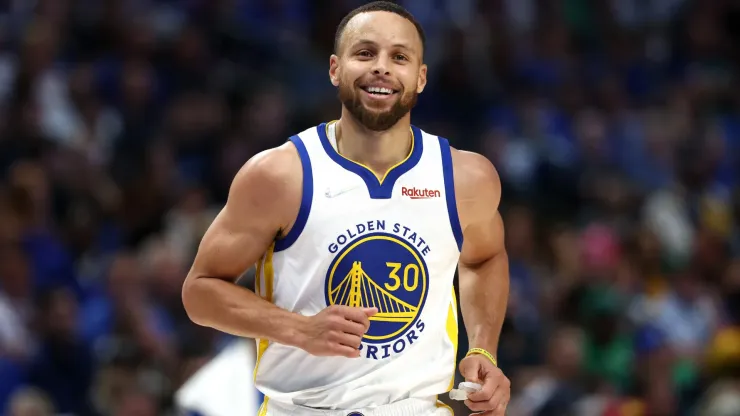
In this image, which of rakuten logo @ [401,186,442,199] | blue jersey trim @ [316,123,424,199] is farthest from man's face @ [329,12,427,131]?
rakuten logo @ [401,186,442,199]

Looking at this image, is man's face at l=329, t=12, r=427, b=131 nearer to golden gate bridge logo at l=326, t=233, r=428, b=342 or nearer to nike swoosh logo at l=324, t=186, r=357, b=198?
nike swoosh logo at l=324, t=186, r=357, b=198

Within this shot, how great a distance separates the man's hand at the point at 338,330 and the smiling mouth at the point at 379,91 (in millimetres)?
862

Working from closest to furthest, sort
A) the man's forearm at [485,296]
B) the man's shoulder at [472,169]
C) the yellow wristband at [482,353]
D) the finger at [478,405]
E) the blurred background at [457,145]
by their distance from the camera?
1. the finger at [478,405]
2. the yellow wristband at [482,353]
3. the man's shoulder at [472,169]
4. the man's forearm at [485,296]
5. the blurred background at [457,145]

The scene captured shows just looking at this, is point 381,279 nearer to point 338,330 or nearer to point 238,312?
point 338,330

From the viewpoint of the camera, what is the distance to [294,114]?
1071 centimetres

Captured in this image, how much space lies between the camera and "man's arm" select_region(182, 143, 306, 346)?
440cm

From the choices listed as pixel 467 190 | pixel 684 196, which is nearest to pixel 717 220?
pixel 684 196

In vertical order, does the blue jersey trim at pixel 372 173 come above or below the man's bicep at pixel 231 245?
above

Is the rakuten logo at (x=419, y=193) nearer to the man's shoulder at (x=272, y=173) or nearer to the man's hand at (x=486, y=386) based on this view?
the man's shoulder at (x=272, y=173)

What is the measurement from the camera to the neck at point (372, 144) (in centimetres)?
468

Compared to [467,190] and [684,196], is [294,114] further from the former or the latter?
[467,190]

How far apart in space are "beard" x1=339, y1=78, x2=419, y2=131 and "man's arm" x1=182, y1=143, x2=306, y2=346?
33 centimetres

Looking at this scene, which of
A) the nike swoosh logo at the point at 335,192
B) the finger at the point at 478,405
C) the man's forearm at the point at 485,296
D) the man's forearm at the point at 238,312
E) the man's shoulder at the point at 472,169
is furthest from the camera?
the man's forearm at the point at 485,296

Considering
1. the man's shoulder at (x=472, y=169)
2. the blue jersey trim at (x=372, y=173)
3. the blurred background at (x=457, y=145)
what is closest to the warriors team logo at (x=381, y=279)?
the blue jersey trim at (x=372, y=173)
